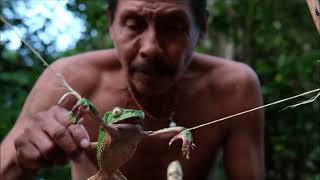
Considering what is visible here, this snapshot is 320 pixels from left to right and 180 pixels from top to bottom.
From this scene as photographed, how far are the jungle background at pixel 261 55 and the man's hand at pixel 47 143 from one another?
2.50 feet

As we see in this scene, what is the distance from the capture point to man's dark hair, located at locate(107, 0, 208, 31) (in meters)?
1.11

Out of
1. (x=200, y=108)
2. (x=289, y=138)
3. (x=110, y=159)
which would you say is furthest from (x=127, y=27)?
(x=289, y=138)

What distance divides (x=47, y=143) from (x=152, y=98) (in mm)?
345

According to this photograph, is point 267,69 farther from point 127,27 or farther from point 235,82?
point 127,27

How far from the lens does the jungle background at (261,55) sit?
1987 millimetres

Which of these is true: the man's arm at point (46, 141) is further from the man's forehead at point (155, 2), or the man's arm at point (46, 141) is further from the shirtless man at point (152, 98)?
the man's forehead at point (155, 2)

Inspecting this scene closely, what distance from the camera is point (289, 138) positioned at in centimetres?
245

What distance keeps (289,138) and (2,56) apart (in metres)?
1.13

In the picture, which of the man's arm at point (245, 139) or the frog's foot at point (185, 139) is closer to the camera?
the frog's foot at point (185, 139)

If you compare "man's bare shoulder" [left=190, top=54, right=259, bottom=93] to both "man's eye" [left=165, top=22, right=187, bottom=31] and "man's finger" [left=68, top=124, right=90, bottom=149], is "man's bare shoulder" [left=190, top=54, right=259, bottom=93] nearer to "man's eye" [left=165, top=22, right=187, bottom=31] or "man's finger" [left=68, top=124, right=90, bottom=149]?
"man's eye" [left=165, top=22, right=187, bottom=31]

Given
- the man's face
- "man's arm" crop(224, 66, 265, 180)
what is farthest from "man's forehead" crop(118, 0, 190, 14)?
"man's arm" crop(224, 66, 265, 180)

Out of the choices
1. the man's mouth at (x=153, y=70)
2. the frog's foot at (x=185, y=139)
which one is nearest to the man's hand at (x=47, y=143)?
the man's mouth at (x=153, y=70)

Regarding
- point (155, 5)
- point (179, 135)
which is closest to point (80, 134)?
point (179, 135)

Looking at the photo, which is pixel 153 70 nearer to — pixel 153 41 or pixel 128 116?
pixel 153 41
